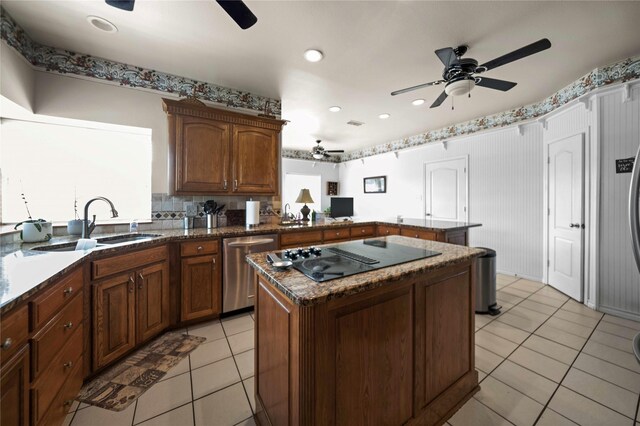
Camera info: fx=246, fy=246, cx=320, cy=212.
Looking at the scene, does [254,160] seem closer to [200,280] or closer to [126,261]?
[200,280]

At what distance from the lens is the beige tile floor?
144 cm

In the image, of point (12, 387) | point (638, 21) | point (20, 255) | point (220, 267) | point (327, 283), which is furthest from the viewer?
point (220, 267)

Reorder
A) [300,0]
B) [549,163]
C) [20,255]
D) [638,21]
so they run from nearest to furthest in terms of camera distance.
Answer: [20,255] → [300,0] → [638,21] → [549,163]

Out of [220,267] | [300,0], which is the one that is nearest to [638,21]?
[300,0]

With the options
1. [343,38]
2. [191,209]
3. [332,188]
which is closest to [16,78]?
[191,209]

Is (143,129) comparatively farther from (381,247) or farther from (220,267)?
(381,247)

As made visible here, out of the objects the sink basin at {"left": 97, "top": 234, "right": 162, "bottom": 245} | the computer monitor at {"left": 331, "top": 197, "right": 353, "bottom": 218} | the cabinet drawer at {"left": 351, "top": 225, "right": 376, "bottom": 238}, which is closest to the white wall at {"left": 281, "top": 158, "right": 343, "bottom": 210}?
the computer monitor at {"left": 331, "top": 197, "right": 353, "bottom": 218}

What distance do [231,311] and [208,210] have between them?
1185 mm

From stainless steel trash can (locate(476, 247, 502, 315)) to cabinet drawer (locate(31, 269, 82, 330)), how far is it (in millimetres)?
3374

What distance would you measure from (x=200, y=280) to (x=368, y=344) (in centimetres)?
199

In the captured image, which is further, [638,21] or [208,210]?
[208,210]

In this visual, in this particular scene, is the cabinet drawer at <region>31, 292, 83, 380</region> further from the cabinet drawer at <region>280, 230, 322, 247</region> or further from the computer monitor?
the computer monitor

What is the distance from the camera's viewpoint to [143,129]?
8.84 feet

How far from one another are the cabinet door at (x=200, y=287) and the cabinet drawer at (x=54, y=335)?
0.91 metres
